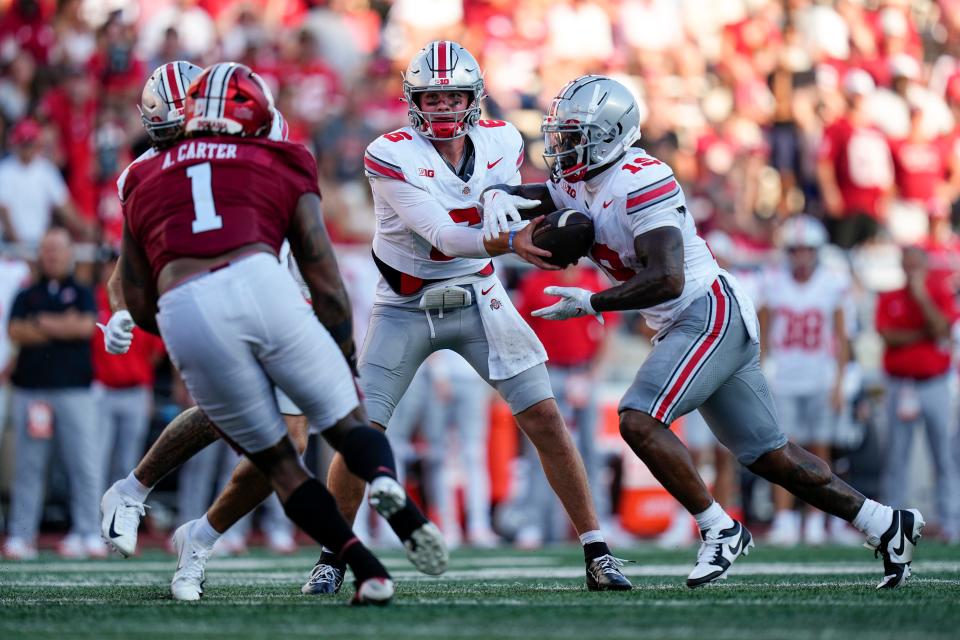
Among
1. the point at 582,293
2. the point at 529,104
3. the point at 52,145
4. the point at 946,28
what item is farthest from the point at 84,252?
the point at 946,28

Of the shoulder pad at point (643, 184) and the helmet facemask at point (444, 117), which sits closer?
the shoulder pad at point (643, 184)

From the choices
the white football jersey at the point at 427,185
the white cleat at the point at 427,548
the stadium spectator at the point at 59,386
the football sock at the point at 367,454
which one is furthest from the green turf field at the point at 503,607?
the stadium spectator at the point at 59,386

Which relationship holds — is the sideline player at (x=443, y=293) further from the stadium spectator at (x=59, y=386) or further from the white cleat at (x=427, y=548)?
the stadium spectator at (x=59, y=386)

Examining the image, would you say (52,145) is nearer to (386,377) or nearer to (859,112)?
(386,377)

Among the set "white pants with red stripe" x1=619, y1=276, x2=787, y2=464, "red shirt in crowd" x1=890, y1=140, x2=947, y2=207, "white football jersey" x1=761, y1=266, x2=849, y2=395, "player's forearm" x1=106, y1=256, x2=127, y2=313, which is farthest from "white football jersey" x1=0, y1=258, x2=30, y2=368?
"red shirt in crowd" x1=890, y1=140, x2=947, y2=207

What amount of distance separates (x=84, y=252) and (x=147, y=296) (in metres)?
5.07

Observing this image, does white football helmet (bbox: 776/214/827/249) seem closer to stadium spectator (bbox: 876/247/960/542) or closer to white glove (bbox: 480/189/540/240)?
stadium spectator (bbox: 876/247/960/542)

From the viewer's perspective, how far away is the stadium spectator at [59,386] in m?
9.06

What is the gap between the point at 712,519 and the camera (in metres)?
5.45

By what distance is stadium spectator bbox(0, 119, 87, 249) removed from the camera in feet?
32.3

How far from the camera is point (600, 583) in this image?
218 inches

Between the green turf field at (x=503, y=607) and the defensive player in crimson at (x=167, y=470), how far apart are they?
0.66 ft

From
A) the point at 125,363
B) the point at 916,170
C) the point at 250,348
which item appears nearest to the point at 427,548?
the point at 250,348

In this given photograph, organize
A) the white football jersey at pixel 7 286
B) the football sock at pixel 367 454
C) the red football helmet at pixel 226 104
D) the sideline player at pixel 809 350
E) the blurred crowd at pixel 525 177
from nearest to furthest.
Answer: the football sock at pixel 367 454 < the red football helmet at pixel 226 104 < the white football jersey at pixel 7 286 < the blurred crowd at pixel 525 177 < the sideline player at pixel 809 350
